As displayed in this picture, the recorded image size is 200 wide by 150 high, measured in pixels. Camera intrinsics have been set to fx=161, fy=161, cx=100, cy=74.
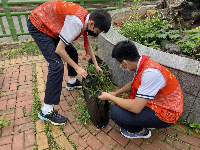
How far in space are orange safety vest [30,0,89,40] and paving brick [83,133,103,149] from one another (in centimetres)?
136

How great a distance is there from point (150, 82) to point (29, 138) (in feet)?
5.84

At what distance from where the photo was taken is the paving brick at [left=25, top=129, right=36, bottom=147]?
7.02 feet

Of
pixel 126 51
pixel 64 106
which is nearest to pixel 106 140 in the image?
pixel 64 106

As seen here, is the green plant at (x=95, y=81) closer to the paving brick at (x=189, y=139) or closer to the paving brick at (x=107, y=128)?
the paving brick at (x=107, y=128)

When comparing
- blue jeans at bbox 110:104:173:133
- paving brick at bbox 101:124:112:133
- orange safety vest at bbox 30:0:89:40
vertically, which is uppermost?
orange safety vest at bbox 30:0:89:40

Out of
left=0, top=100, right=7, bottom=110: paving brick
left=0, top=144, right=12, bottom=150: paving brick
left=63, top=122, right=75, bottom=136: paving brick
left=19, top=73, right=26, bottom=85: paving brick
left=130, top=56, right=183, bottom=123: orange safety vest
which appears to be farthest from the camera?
left=19, top=73, right=26, bottom=85: paving brick

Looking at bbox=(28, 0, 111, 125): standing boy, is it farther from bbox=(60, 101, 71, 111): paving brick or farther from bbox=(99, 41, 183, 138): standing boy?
bbox=(99, 41, 183, 138): standing boy

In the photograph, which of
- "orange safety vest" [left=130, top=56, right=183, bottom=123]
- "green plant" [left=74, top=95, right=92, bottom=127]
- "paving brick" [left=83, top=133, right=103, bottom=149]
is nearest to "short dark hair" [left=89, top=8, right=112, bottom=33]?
"orange safety vest" [left=130, top=56, right=183, bottom=123]

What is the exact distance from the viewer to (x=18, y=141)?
2166 mm

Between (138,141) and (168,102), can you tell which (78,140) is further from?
(168,102)

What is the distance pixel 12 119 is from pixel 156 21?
11.2 feet

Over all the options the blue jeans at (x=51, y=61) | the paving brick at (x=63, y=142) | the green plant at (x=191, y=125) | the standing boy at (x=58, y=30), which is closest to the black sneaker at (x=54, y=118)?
the standing boy at (x=58, y=30)

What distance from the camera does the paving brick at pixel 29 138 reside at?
2140mm

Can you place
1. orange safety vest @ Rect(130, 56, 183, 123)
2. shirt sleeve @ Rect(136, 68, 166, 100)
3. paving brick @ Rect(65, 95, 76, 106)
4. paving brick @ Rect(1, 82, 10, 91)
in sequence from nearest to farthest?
shirt sleeve @ Rect(136, 68, 166, 100) < orange safety vest @ Rect(130, 56, 183, 123) < paving brick @ Rect(65, 95, 76, 106) < paving brick @ Rect(1, 82, 10, 91)
